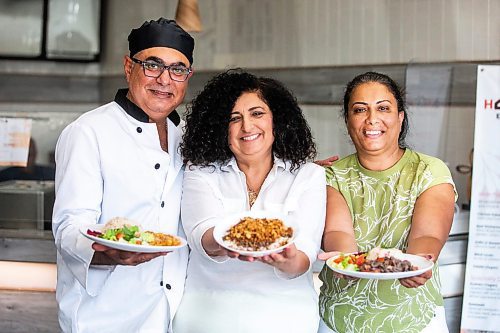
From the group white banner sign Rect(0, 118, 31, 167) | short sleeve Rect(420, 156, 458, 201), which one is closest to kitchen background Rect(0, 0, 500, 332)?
white banner sign Rect(0, 118, 31, 167)

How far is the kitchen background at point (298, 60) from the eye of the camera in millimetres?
3768

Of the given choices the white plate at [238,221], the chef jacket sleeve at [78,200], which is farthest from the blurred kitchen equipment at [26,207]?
the white plate at [238,221]

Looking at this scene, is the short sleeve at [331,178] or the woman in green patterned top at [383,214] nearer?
the woman in green patterned top at [383,214]

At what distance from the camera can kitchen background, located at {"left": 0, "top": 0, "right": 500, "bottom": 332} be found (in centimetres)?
377

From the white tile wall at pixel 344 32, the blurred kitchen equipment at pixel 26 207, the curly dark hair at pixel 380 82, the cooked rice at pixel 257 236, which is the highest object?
the white tile wall at pixel 344 32

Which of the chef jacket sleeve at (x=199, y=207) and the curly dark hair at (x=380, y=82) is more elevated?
the curly dark hair at (x=380, y=82)

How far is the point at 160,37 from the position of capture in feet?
7.93

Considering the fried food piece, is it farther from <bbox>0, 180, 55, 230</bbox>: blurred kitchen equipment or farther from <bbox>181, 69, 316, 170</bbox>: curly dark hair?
<bbox>0, 180, 55, 230</bbox>: blurred kitchen equipment

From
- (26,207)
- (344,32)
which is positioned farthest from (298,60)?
(26,207)

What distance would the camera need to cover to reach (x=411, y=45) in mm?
4961

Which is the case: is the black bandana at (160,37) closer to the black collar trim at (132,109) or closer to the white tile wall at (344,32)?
the black collar trim at (132,109)

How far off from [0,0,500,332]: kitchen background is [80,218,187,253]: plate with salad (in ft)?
4.61

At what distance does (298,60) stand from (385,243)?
3586 millimetres

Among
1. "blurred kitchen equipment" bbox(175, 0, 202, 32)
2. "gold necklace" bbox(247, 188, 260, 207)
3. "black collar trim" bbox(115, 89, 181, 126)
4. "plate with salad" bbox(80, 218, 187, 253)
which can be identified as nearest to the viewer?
"plate with salad" bbox(80, 218, 187, 253)
